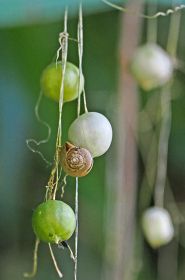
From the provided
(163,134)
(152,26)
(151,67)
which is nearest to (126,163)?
(163,134)

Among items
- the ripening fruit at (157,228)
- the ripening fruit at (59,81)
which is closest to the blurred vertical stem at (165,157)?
the ripening fruit at (157,228)

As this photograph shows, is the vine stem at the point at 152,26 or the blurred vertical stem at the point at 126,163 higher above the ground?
the vine stem at the point at 152,26

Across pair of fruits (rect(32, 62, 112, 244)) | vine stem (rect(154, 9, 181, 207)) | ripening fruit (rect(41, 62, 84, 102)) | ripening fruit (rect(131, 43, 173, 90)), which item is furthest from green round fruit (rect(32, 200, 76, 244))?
vine stem (rect(154, 9, 181, 207))

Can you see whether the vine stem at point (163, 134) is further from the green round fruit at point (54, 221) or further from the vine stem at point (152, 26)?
the green round fruit at point (54, 221)

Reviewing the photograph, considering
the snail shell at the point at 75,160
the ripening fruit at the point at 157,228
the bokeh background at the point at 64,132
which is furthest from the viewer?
the bokeh background at the point at 64,132

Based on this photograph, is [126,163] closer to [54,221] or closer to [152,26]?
[152,26]

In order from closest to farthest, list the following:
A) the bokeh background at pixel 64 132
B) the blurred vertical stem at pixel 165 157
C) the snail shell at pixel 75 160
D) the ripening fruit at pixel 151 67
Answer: the snail shell at pixel 75 160 < the ripening fruit at pixel 151 67 < the blurred vertical stem at pixel 165 157 < the bokeh background at pixel 64 132
